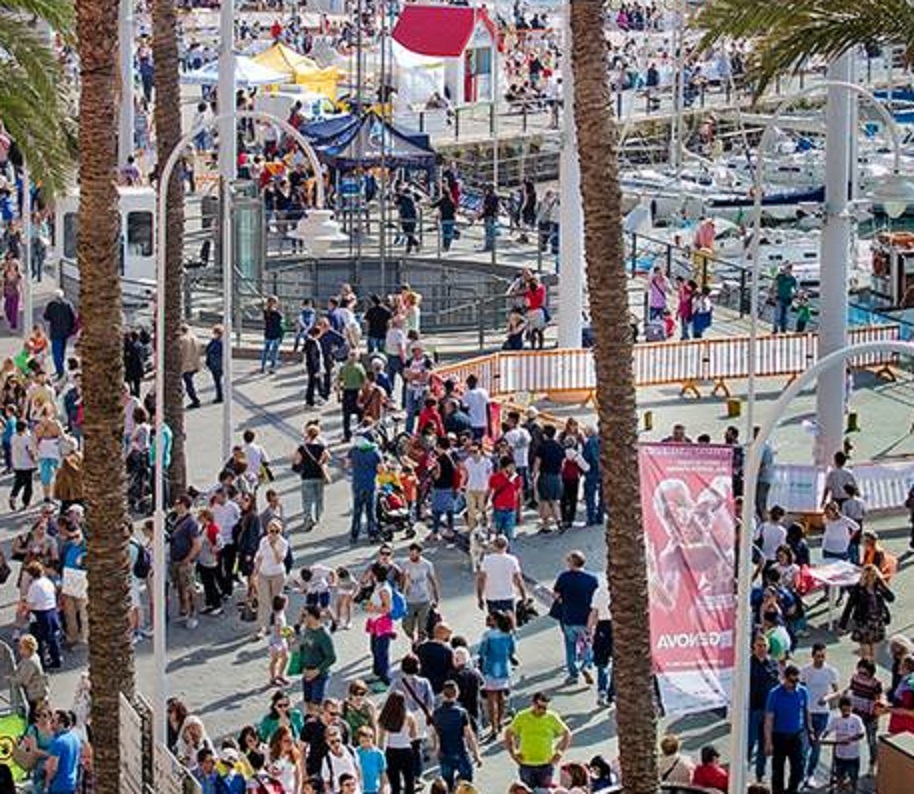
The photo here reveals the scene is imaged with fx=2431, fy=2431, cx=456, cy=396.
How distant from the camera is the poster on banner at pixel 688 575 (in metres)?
19.4

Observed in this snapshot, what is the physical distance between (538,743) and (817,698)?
282cm

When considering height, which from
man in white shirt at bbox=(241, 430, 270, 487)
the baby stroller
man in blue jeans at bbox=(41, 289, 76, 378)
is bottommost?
the baby stroller

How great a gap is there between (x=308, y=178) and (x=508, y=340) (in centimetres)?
1466

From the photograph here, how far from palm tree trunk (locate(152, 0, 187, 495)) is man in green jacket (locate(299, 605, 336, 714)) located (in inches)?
273

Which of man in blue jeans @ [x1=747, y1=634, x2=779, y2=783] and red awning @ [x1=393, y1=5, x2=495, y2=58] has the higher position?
red awning @ [x1=393, y1=5, x2=495, y2=58]

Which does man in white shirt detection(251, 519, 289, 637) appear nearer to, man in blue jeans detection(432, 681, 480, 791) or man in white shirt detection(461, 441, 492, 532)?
man in white shirt detection(461, 441, 492, 532)

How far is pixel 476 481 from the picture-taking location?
2823cm

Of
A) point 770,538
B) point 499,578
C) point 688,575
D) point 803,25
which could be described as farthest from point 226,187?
point 688,575

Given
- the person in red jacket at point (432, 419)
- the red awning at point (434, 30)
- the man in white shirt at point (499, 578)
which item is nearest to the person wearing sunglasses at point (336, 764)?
the man in white shirt at point (499, 578)

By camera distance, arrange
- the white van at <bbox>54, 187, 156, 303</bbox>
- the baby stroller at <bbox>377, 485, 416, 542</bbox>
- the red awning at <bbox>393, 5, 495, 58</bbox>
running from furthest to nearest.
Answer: the red awning at <bbox>393, 5, 495, 58</bbox>, the white van at <bbox>54, 187, 156, 303</bbox>, the baby stroller at <bbox>377, 485, 416, 542</bbox>

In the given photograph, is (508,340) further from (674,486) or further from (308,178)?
(674,486)

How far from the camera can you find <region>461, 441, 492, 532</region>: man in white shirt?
28203mm

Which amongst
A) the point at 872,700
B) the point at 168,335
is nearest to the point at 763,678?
the point at 872,700

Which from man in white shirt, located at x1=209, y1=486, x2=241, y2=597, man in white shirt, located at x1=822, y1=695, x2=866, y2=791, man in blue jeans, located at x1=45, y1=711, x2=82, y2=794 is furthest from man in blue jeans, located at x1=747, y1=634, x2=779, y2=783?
man in white shirt, located at x1=209, y1=486, x2=241, y2=597
